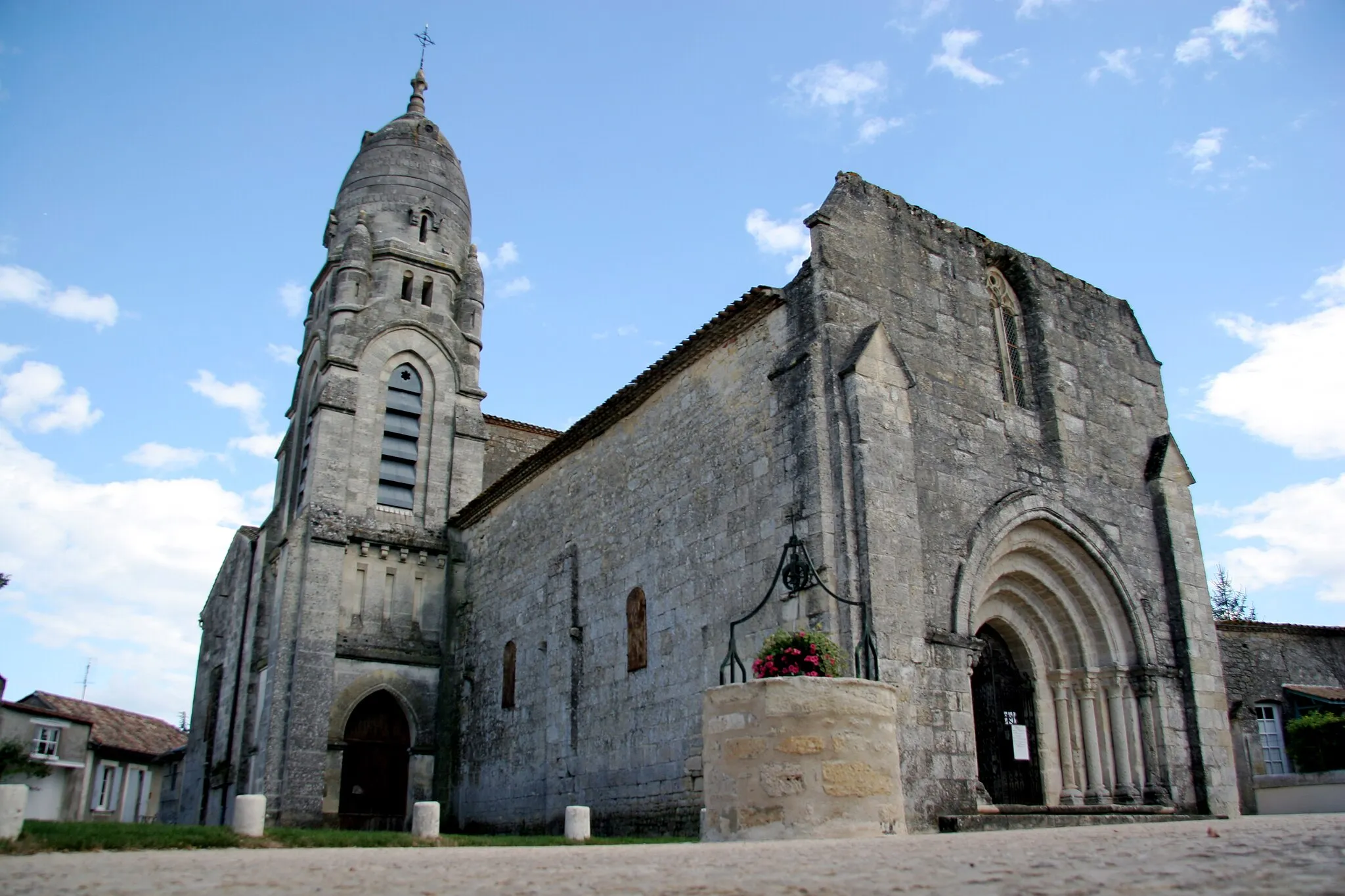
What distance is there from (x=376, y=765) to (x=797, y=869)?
15.7m

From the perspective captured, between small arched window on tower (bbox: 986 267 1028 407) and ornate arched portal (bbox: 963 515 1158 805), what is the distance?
1.98 metres

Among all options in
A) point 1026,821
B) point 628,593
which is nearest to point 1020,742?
point 1026,821

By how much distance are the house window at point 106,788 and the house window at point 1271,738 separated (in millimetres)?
29777

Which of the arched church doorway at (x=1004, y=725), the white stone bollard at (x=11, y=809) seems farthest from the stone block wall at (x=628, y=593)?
the white stone bollard at (x=11, y=809)

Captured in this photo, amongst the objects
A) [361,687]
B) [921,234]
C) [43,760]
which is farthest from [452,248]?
[43,760]

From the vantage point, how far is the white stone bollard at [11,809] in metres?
7.76

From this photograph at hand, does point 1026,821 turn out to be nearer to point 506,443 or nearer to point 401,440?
point 401,440

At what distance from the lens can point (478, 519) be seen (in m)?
20.5

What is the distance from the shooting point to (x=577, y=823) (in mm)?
10812

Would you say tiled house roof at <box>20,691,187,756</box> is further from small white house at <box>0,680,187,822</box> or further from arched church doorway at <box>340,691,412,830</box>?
arched church doorway at <box>340,691,412,830</box>

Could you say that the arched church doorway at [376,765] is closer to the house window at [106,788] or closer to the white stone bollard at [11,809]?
the white stone bollard at [11,809]

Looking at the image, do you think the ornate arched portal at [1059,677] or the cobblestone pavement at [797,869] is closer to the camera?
the cobblestone pavement at [797,869]

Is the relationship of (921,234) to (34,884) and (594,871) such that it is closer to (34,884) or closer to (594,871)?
(594,871)

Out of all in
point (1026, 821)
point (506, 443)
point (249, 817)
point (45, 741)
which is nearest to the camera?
point (249, 817)
